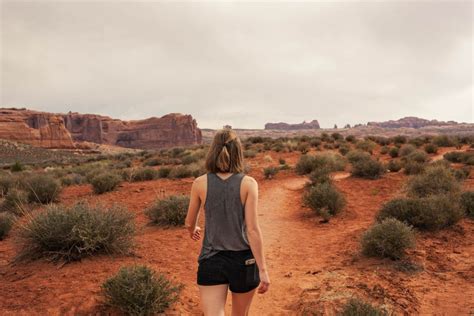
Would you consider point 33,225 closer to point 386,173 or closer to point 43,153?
point 386,173

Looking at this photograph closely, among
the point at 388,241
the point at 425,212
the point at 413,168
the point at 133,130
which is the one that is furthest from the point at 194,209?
the point at 133,130

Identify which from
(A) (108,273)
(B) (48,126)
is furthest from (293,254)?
(B) (48,126)

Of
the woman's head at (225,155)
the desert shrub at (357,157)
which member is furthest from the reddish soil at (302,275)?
the desert shrub at (357,157)

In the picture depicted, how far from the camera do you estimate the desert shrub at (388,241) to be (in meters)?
5.67

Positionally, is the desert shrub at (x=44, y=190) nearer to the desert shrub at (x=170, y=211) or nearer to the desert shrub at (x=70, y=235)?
the desert shrub at (x=170, y=211)

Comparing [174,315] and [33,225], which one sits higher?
[33,225]

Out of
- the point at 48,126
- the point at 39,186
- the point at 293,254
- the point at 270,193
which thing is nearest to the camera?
the point at 293,254

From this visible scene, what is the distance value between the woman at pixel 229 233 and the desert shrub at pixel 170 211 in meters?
6.06

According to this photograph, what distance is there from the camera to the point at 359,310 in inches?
139

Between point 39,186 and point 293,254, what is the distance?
9836 mm

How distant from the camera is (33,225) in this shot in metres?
Result: 5.50

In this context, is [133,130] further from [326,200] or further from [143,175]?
[326,200]

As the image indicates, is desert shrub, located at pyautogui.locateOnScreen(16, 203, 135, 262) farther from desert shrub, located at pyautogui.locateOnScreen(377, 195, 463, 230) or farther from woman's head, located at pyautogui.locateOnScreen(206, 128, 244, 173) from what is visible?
desert shrub, located at pyautogui.locateOnScreen(377, 195, 463, 230)

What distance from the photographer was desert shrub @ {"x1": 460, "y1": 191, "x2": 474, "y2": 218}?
25.6 ft
